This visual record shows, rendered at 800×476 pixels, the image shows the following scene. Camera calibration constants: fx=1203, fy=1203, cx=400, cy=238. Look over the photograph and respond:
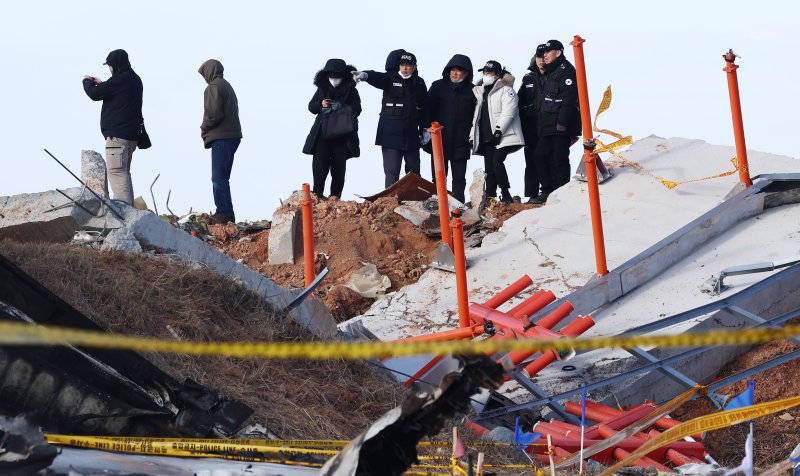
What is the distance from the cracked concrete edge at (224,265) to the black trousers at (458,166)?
4472mm

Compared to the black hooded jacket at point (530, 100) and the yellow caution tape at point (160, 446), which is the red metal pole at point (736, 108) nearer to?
the black hooded jacket at point (530, 100)

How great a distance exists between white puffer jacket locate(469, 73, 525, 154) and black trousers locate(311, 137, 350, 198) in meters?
1.41

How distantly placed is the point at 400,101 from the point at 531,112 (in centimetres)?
140

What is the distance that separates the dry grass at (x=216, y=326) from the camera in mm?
6824

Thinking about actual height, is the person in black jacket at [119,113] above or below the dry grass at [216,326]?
above

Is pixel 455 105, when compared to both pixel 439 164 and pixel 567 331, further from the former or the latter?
pixel 567 331

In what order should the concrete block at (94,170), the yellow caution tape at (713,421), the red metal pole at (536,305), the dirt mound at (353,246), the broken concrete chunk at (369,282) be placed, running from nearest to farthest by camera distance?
the yellow caution tape at (713,421)
the red metal pole at (536,305)
the broken concrete chunk at (369,282)
the dirt mound at (353,246)
the concrete block at (94,170)

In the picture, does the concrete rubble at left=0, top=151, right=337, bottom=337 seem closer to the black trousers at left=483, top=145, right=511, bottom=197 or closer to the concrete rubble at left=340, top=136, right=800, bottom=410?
the concrete rubble at left=340, top=136, right=800, bottom=410

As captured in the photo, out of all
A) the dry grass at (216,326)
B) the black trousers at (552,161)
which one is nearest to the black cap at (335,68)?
the black trousers at (552,161)

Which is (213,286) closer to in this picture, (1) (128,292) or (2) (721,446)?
(1) (128,292)

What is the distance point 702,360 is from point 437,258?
2983 millimetres

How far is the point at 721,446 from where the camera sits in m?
7.98

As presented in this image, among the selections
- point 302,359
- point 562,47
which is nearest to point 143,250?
point 302,359

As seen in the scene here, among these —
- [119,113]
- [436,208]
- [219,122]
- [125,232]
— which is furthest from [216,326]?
[436,208]
